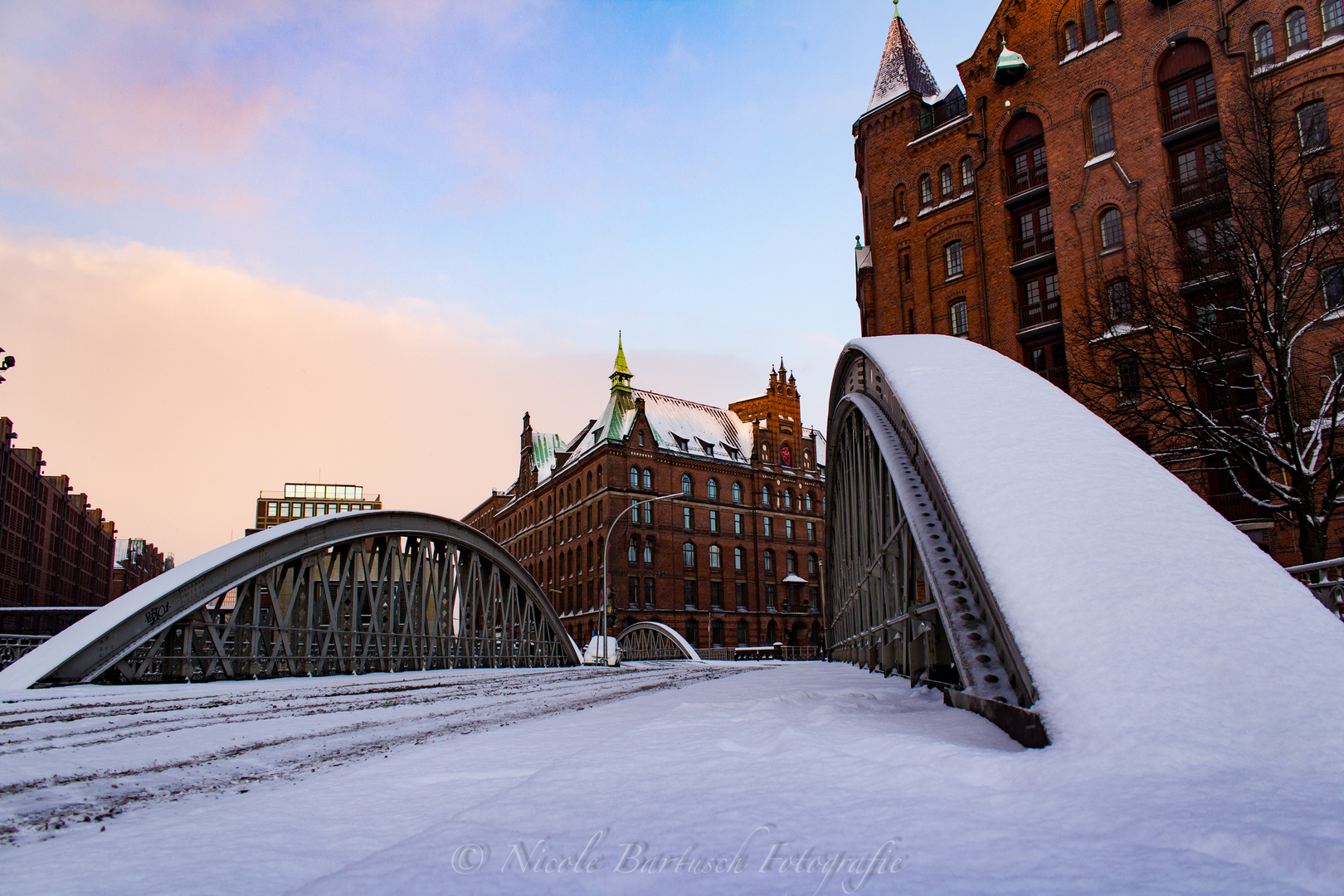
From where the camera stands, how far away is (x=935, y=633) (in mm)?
6547

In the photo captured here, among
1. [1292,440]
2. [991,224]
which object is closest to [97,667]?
[1292,440]

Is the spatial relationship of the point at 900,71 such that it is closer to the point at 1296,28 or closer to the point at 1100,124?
the point at 1100,124

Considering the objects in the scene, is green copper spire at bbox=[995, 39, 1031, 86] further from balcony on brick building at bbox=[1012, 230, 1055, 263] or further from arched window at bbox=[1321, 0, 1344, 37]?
arched window at bbox=[1321, 0, 1344, 37]

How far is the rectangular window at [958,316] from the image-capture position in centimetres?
3312

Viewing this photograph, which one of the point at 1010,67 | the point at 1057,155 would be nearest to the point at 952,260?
the point at 1057,155

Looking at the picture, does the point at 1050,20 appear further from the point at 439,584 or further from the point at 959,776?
the point at 959,776

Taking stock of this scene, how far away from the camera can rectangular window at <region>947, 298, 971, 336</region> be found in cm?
3312

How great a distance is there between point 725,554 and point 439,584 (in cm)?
4526

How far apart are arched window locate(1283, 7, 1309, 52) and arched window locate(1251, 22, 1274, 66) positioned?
0.41 metres

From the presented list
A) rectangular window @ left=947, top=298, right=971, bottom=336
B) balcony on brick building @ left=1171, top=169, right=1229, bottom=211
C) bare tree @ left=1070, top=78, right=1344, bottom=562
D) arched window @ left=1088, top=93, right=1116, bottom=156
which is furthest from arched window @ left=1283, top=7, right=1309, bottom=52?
rectangular window @ left=947, top=298, right=971, bottom=336

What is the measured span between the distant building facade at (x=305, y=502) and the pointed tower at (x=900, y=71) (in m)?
93.6

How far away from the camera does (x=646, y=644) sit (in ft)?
177

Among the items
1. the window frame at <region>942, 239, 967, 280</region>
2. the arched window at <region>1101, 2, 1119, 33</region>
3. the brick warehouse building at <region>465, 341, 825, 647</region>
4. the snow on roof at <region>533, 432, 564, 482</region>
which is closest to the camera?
the arched window at <region>1101, 2, 1119, 33</region>

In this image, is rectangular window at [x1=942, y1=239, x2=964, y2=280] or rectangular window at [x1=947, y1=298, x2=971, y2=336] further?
rectangular window at [x1=942, y1=239, x2=964, y2=280]
